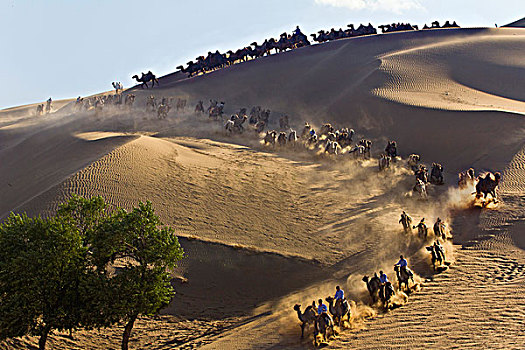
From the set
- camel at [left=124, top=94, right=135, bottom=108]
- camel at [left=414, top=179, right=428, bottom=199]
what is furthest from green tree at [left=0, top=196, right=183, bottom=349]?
camel at [left=124, top=94, right=135, bottom=108]

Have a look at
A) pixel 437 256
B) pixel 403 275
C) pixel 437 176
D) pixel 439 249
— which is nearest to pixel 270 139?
pixel 437 176

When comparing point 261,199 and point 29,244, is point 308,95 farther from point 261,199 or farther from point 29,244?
point 29,244

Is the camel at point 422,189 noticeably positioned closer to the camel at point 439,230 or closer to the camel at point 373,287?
the camel at point 439,230

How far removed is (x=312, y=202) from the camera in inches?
998

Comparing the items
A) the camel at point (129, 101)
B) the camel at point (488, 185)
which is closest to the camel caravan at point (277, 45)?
the camel at point (129, 101)

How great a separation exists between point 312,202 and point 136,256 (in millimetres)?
11375

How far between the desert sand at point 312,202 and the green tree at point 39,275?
2.66 meters

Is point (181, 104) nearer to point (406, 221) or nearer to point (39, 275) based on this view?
point (406, 221)

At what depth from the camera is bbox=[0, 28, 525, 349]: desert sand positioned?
16.7 metres

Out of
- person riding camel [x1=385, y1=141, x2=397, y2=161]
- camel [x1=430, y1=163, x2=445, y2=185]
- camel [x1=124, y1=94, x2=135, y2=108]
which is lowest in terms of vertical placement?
camel [x1=430, y1=163, x2=445, y2=185]

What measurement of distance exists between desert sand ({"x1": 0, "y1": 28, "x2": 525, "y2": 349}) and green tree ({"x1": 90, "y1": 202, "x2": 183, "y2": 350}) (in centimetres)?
253

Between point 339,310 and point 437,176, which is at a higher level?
point 437,176

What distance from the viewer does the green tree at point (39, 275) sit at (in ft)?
45.8

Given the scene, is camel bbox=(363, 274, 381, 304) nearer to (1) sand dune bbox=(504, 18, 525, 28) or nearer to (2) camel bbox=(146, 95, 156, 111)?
(2) camel bbox=(146, 95, 156, 111)
